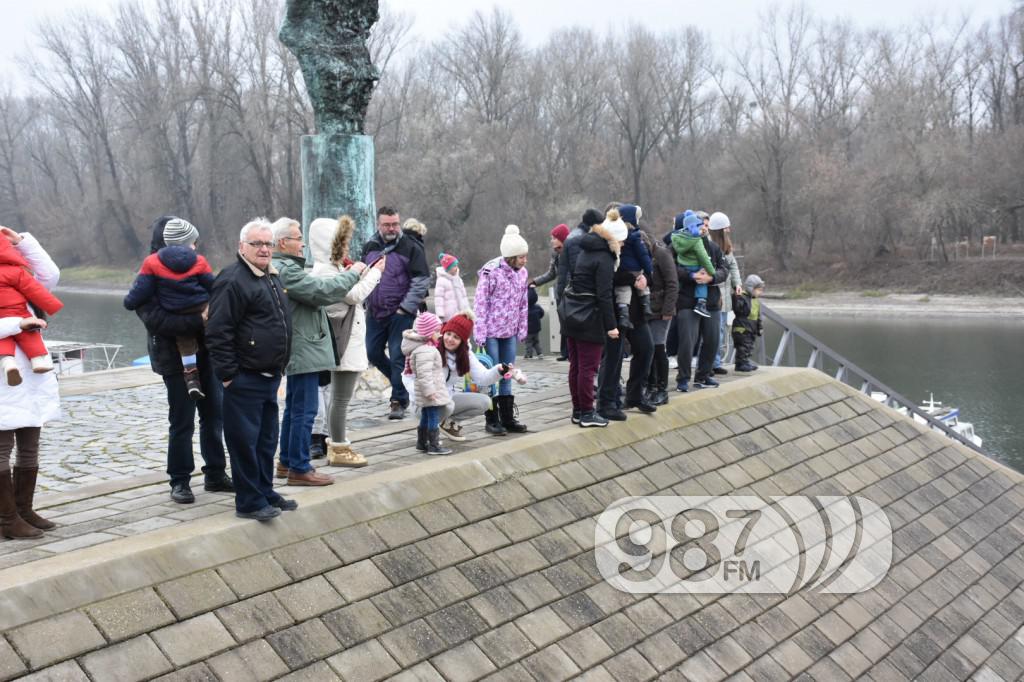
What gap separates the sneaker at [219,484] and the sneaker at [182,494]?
→ 0.65 ft

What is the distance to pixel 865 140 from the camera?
178 feet

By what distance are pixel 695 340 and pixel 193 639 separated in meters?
6.37

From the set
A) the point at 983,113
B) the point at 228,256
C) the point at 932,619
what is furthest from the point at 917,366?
the point at 228,256

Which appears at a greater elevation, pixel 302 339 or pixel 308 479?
pixel 302 339

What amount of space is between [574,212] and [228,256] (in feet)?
64.5

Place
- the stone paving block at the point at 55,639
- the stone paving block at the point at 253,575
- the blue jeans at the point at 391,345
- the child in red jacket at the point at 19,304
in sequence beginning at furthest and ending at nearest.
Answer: the blue jeans at the point at 391,345
the child in red jacket at the point at 19,304
the stone paving block at the point at 253,575
the stone paving block at the point at 55,639

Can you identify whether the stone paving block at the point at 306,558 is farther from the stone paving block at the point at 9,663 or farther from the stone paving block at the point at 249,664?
the stone paving block at the point at 9,663

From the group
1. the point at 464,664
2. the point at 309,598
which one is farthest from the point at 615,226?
the point at 309,598

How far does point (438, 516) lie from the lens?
19.4ft

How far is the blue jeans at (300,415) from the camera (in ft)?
19.8

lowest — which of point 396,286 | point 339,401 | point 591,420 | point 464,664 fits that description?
point 464,664

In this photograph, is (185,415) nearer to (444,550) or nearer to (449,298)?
(444,550)

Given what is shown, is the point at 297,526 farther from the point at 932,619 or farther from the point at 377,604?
the point at 932,619

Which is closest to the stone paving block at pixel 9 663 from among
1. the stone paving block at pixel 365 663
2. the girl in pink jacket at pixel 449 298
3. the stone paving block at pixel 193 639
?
the stone paving block at pixel 193 639
